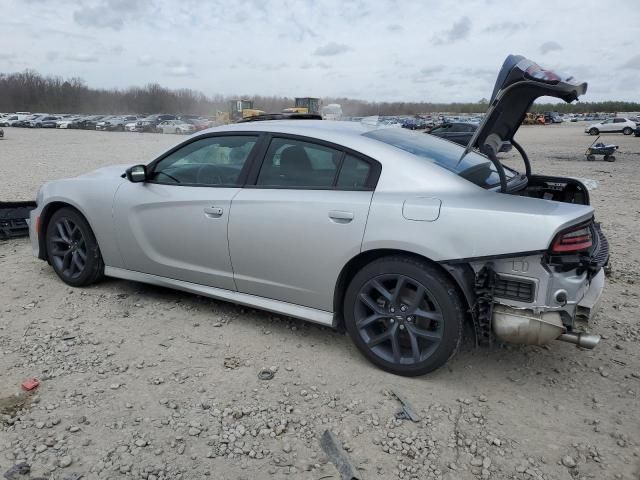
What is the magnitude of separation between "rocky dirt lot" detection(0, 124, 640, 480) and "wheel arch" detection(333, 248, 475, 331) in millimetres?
412

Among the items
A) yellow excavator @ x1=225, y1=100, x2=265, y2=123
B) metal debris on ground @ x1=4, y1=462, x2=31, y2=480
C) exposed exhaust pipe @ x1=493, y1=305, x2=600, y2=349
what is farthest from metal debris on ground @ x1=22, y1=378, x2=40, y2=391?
yellow excavator @ x1=225, y1=100, x2=265, y2=123

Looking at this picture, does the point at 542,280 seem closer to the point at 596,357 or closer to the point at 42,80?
the point at 596,357

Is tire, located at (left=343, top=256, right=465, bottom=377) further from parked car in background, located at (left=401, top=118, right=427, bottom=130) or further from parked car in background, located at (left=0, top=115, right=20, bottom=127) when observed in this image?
parked car in background, located at (left=0, top=115, right=20, bottom=127)

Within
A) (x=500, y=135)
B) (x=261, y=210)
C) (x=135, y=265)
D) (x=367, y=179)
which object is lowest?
(x=135, y=265)

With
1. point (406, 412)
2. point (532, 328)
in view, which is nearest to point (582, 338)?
point (532, 328)

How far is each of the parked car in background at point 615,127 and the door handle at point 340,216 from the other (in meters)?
43.0

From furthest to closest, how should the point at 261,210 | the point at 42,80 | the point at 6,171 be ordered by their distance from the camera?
the point at 42,80, the point at 6,171, the point at 261,210

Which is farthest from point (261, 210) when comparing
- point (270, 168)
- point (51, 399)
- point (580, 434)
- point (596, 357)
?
point (596, 357)

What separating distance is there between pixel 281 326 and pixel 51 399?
160cm

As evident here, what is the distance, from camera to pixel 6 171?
12.8m

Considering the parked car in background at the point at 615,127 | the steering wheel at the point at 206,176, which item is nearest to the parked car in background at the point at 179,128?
the parked car in background at the point at 615,127

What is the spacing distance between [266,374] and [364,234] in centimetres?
109

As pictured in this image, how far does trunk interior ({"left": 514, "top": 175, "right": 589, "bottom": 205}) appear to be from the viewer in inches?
147

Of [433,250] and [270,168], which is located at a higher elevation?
[270,168]
